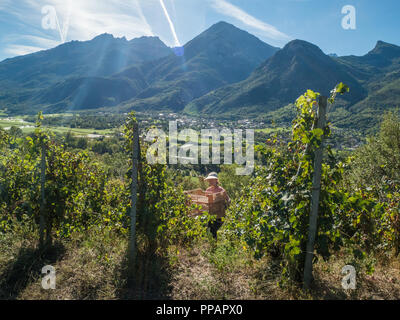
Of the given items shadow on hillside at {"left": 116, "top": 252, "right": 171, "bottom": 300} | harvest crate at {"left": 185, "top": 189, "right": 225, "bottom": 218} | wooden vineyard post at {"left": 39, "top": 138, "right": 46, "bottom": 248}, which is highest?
wooden vineyard post at {"left": 39, "top": 138, "right": 46, "bottom": 248}

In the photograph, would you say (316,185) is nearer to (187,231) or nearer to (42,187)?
(187,231)

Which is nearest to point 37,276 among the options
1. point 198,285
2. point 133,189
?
point 133,189

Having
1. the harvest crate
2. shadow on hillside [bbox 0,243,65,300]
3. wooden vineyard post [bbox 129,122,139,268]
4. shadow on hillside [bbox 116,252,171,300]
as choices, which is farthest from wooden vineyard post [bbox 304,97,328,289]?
the harvest crate

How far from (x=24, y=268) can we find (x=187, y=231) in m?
2.93

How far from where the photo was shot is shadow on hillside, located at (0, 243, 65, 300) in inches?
149

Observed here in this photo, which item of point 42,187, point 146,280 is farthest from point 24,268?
point 146,280

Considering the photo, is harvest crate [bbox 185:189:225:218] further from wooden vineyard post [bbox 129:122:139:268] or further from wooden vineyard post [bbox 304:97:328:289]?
wooden vineyard post [bbox 304:97:328:289]

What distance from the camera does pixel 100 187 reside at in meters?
6.44

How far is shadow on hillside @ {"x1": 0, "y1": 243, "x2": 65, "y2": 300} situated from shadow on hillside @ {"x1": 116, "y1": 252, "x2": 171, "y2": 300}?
4.64 feet

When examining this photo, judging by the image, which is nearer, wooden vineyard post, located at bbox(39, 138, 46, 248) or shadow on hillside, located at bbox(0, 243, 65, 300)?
shadow on hillside, located at bbox(0, 243, 65, 300)
